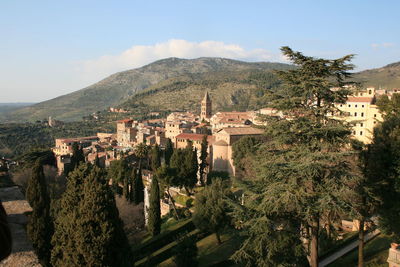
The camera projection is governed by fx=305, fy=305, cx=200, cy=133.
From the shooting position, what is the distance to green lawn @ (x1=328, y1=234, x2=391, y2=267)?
46.2 feet

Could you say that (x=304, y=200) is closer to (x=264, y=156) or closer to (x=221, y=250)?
(x=264, y=156)

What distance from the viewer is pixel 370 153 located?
527 inches

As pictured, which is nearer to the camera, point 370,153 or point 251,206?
point 251,206

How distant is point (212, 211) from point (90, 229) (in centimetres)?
1302

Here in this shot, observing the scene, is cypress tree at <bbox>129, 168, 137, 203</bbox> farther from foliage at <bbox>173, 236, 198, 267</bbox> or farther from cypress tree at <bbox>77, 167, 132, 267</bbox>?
cypress tree at <bbox>77, 167, 132, 267</bbox>

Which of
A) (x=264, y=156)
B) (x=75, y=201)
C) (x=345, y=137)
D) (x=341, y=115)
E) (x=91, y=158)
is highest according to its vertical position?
(x=341, y=115)

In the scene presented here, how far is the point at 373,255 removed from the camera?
603 inches

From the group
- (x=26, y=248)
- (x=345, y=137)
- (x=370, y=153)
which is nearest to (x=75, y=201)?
(x=26, y=248)

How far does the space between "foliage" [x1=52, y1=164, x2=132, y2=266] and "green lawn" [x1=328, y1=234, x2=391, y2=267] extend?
10598mm

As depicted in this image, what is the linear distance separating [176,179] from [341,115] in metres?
26.8

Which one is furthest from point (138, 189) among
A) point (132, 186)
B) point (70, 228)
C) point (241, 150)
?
point (70, 228)

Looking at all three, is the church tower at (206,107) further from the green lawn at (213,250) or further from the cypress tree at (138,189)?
the green lawn at (213,250)

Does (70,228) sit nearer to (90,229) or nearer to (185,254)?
(90,229)

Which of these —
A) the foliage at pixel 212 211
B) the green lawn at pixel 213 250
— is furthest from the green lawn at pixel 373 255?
the foliage at pixel 212 211
